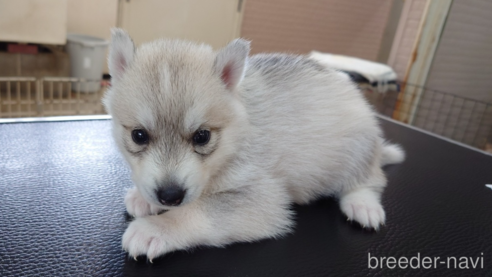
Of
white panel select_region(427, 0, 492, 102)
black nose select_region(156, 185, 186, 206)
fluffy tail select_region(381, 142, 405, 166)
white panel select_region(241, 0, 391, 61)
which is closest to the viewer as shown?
black nose select_region(156, 185, 186, 206)

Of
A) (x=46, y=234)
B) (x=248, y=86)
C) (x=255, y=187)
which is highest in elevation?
(x=248, y=86)

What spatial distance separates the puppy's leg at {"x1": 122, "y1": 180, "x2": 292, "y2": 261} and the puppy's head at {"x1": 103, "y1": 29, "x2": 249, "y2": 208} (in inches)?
3.0

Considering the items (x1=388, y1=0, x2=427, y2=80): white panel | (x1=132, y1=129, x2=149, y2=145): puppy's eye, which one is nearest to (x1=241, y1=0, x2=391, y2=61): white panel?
(x1=388, y1=0, x2=427, y2=80): white panel

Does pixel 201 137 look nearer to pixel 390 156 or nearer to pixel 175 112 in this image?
pixel 175 112

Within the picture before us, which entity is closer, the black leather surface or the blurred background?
the black leather surface

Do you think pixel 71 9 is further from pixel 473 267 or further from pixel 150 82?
pixel 473 267

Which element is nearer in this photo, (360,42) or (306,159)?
(306,159)

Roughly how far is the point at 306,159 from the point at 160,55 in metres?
0.50

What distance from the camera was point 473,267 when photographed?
979 millimetres

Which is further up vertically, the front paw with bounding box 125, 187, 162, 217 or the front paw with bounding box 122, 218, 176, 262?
the front paw with bounding box 122, 218, 176, 262

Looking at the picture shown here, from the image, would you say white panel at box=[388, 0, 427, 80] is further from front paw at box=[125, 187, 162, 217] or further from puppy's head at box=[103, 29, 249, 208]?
front paw at box=[125, 187, 162, 217]

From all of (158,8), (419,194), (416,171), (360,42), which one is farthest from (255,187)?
(360,42)

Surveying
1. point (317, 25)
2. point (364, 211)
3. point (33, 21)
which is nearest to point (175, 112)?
point (364, 211)

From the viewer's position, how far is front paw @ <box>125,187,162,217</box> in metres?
1.00
